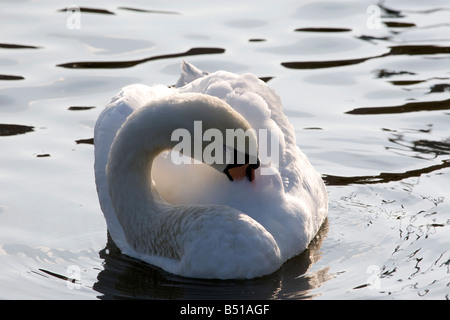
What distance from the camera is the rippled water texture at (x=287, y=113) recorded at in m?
7.25

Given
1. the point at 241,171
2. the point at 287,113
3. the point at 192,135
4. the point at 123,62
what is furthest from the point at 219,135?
the point at 123,62

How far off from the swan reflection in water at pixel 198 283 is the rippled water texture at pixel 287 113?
0.01 metres

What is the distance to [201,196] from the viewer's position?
745 centimetres

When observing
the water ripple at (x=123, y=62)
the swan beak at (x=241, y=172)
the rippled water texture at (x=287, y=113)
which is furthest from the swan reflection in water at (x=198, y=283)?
the water ripple at (x=123, y=62)

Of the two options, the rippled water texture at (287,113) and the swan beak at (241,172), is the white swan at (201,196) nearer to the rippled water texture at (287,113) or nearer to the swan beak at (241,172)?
the swan beak at (241,172)

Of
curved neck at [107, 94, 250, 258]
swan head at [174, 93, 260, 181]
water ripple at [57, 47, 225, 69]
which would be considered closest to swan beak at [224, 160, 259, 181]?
swan head at [174, 93, 260, 181]

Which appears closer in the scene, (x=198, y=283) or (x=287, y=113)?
(x=198, y=283)

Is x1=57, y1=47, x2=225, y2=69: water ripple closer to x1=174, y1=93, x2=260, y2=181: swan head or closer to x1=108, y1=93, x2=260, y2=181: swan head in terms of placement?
x1=108, y1=93, x2=260, y2=181: swan head

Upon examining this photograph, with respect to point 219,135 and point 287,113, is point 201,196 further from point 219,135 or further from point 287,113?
point 287,113

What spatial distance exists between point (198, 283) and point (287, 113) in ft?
13.3

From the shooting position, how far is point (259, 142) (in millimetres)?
7621

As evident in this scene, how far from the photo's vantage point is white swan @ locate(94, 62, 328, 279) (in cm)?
696
